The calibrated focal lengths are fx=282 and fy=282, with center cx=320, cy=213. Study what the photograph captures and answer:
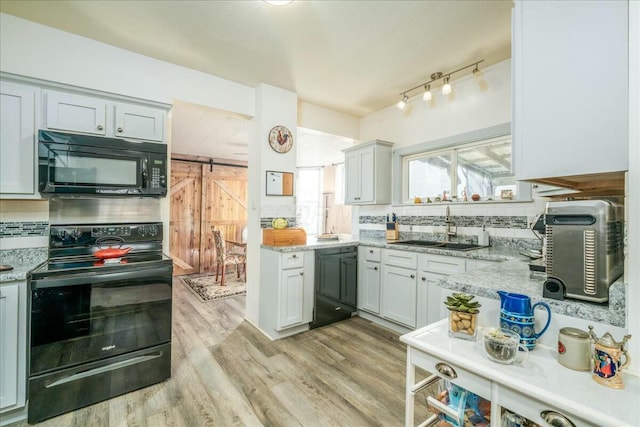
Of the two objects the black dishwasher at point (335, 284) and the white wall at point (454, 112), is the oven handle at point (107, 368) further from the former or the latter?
the white wall at point (454, 112)

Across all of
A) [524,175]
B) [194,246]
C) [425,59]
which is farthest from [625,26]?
[194,246]

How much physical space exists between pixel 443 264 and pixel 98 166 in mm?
2912

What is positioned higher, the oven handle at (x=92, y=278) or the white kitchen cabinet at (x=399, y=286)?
the oven handle at (x=92, y=278)

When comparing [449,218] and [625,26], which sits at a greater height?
[625,26]

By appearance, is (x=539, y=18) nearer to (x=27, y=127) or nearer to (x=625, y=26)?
(x=625, y=26)

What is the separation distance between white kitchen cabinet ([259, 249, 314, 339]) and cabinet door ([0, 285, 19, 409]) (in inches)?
69.1

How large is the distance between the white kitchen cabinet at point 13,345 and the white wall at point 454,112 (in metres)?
3.72

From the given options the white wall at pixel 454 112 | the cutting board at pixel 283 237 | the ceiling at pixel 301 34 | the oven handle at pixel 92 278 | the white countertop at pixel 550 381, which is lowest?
the white countertop at pixel 550 381

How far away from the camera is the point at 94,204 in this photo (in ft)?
7.45

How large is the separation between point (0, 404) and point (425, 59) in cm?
391

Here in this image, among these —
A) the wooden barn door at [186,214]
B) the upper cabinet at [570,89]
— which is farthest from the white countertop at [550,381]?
the wooden barn door at [186,214]

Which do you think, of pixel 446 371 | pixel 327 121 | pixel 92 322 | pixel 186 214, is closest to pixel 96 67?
pixel 92 322

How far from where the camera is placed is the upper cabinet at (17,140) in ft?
6.09

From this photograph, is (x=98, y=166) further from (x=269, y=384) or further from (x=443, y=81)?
(x=443, y=81)
